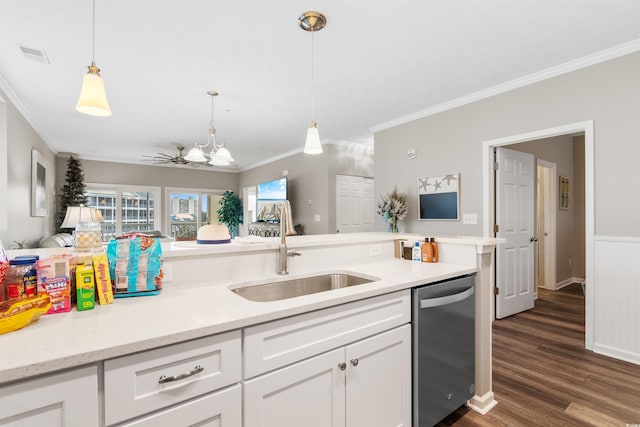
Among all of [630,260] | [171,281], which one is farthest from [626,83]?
[171,281]

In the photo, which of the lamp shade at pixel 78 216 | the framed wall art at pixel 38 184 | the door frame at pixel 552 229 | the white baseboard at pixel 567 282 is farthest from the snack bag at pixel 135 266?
the white baseboard at pixel 567 282

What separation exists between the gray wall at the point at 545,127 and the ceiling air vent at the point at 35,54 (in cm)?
387

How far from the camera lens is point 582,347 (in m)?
2.65

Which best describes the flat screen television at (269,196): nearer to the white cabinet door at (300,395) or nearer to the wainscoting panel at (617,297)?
the wainscoting panel at (617,297)

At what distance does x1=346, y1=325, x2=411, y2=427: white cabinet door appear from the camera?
1280 mm

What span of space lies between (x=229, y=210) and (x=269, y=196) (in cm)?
199

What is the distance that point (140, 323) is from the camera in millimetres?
938

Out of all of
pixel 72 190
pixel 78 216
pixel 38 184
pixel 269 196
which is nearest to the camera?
pixel 78 216

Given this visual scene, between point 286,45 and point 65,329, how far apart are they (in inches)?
91.8

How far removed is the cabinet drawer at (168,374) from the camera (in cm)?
80

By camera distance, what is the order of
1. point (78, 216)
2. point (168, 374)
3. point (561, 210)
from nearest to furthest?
1. point (168, 374)
2. point (78, 216)
3. point (561, 210)

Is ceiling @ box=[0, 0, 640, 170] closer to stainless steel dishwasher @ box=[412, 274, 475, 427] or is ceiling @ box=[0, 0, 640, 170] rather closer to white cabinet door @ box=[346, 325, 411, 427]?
stainless steel dishwasher @ box=[412, 274, 475, 427]

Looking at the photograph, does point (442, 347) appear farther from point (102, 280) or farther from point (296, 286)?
point (102, 280)

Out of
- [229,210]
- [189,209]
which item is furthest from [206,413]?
[189,209]
